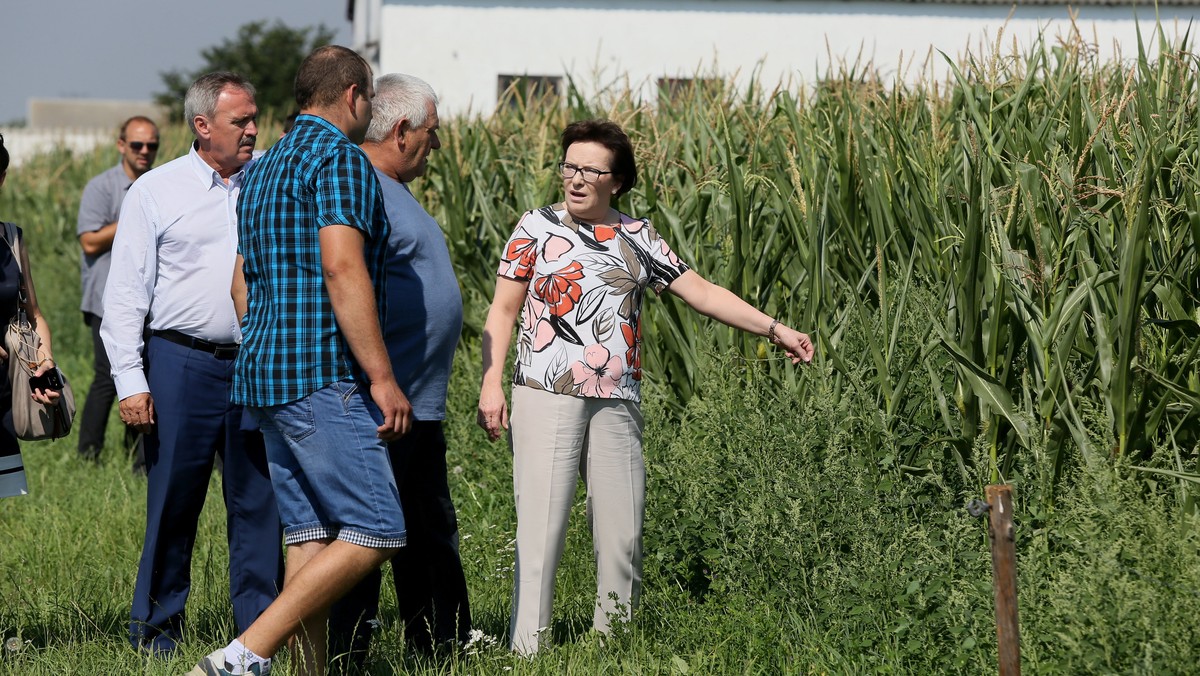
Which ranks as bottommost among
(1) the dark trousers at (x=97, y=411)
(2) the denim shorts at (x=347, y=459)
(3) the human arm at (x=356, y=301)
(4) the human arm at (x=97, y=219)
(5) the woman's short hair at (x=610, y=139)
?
(1) the dark trousers at (x=97, y=411)

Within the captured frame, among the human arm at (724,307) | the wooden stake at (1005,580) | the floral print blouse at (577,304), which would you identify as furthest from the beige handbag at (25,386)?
the wooden stake at (1005,580)

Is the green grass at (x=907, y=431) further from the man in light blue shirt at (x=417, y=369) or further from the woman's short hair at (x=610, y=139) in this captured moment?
the woman's short hair at (x=610, y=139)

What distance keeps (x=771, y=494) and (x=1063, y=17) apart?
18255 mm

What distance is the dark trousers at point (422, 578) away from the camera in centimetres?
402

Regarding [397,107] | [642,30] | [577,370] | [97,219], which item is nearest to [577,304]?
[577,370]

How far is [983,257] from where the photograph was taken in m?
4.25

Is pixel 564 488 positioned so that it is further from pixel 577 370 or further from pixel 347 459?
pixel 347 459

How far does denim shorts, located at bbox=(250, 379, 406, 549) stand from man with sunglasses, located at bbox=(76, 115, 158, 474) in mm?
4251

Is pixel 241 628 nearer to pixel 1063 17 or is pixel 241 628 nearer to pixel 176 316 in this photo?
pixel 176 316

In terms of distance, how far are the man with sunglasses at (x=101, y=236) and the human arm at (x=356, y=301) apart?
440 centimetres

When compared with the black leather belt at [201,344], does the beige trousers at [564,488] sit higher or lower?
lower

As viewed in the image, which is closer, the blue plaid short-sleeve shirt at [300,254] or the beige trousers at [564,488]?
the blue plaid short-sleeve shirt at [300,254]

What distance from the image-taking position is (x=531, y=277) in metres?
4.02

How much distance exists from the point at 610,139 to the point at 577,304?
55 cm
